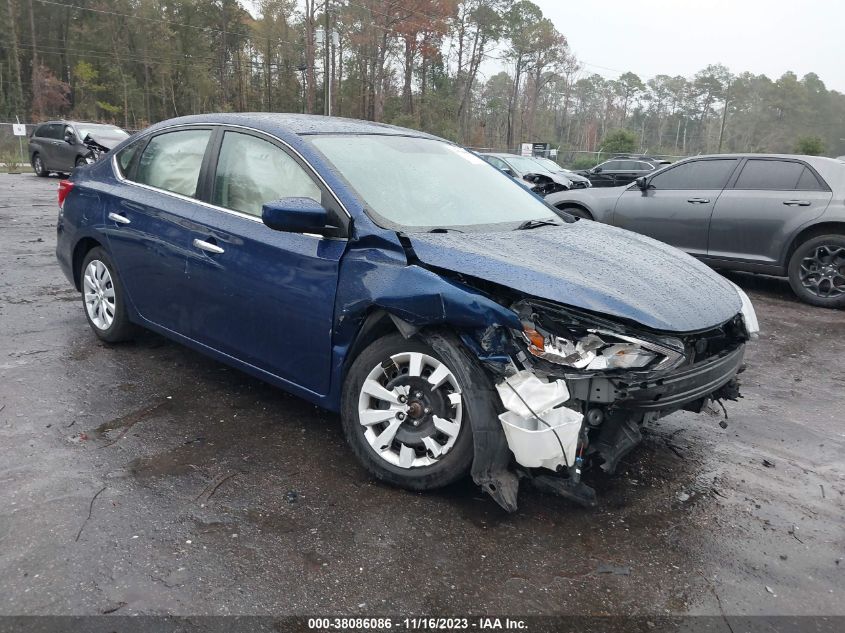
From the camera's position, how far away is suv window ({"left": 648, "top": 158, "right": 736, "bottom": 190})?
25.5 ft

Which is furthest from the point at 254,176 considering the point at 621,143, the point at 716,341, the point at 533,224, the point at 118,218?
the point at 621,143

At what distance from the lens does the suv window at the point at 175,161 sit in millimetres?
4004

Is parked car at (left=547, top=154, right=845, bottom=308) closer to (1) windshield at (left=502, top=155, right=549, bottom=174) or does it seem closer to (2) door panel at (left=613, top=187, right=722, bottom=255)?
(2) door panel at (left=613, top=187, right=722, bottom=255)

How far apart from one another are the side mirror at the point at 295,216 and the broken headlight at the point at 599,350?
1123 mm

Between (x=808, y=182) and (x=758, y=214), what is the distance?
0.61 m

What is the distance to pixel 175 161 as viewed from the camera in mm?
4203

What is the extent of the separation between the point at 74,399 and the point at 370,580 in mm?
2464

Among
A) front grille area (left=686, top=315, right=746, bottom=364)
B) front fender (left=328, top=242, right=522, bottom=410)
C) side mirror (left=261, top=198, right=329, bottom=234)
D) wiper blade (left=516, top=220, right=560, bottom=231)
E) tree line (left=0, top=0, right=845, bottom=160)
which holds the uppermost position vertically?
tree line (left=0, top=0, right=845, bottom=160)

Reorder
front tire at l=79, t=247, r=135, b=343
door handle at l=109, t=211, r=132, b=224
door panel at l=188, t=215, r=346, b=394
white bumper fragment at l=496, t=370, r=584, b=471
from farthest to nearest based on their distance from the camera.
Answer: front tire at l=79, t=247, r=135, b=343 → door handle at l=109, t=211, r=132, b=224 → door panel at l=188, t=215, r=346, b=394 → white bumper fragment at l=496, t=370, r=584, b=471

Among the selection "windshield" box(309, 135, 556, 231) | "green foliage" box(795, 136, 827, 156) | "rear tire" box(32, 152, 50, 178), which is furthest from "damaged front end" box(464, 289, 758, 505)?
"green foliage" box(795, 136, 827, 156)

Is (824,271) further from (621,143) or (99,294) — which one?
(621,143)

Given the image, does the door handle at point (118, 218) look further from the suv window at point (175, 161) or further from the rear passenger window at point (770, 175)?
the rear passenger window at point (770, 175)

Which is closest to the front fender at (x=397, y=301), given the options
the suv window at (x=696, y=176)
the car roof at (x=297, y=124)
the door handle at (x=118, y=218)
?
the car roof at (x=297, y=124)

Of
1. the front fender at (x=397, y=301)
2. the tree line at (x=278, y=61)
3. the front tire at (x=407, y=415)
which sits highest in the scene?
the tree line at (x=278, y=61)
